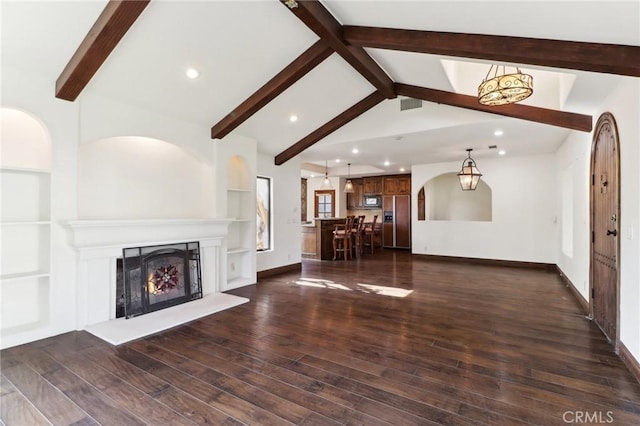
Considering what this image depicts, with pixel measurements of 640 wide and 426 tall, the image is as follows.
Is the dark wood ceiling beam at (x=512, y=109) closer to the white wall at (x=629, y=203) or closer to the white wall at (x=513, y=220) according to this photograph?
the white wall at (x=629, y=203)

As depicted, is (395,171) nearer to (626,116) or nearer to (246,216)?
(246,216)

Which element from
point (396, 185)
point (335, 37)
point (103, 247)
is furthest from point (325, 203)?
point (103, 247)

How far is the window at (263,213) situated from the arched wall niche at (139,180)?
138 cm

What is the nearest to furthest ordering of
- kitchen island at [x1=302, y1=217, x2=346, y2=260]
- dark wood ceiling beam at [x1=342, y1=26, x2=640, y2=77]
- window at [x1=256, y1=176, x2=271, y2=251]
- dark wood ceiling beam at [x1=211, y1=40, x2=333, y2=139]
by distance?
dark wood ceiling beam at [x1=342, y1=26, x2=640, y2=77]
dark wood ceiling beam at [x1=211, y1=40, x2=333, y2=139]
window at [x1=256, y1=176, x2=271, y2=251]
kitchen island at [x1=302, y1=217, x2=346, y2=260]

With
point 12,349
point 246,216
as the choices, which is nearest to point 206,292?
point 246,216

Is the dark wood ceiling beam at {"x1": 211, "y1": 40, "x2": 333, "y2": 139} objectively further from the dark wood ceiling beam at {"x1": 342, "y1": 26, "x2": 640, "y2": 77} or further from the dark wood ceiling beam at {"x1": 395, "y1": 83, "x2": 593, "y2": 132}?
the dark wood ceiling beam at {"x1": 395, "y1": 83, "x2": 593, "y2": 132}

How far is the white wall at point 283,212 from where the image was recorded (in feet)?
20.2

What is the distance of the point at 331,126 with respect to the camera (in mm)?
5523

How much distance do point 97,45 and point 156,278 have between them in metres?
2.64

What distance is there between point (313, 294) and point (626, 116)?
3991 mm

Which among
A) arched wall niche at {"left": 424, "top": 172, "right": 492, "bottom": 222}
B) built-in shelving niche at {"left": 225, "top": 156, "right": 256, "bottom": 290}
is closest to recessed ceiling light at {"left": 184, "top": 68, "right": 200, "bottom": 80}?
built-in shelving niche at {"left": 225, "top": 156, "right": 256, "bottom": 290}

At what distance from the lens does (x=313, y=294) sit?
4695mm

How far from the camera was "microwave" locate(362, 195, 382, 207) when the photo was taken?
10.7m

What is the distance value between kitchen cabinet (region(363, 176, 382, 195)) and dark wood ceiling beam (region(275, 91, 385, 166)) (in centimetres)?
508
